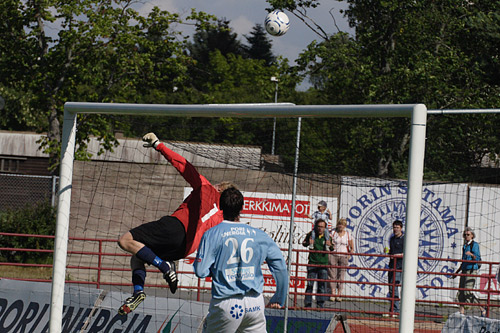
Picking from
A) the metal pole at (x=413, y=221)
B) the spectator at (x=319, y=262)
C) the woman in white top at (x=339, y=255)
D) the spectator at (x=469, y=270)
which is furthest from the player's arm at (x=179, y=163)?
the spectator at (x=469, y=270)

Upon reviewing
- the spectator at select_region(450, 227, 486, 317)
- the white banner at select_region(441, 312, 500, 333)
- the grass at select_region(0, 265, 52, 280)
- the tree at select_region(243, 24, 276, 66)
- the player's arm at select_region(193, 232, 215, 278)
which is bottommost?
the grass at select_region(0, 265, 52, 280)

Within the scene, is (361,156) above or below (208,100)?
below

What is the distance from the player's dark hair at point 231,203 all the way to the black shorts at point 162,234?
1.11 meters

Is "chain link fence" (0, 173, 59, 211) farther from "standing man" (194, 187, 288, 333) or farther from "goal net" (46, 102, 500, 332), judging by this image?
"standing man" (194, 187, 288, 333)

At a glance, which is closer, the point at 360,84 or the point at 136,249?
the point at 136,249

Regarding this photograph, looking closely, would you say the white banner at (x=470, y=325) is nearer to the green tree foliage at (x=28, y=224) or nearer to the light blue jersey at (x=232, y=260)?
the light blue jersey at (x=232, y=260)

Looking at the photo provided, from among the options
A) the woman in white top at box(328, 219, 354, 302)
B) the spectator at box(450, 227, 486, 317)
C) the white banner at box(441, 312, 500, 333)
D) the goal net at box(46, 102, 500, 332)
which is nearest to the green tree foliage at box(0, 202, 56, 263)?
the goal net at box(46, 102, 500, 332)

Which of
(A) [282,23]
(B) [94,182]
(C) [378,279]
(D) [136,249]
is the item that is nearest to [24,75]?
(B) [94,182]

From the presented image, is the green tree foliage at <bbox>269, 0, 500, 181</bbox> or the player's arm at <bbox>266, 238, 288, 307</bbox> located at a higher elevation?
the green tree foliage at <bbox>269, 0, 500, 181</bbox>

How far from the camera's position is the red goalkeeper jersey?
596cm

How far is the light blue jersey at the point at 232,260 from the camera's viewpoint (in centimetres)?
494

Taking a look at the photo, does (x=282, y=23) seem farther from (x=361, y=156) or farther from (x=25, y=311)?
(x=25, y=311)

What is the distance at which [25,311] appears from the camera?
8414 mm

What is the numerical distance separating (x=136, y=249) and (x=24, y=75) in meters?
14.8
